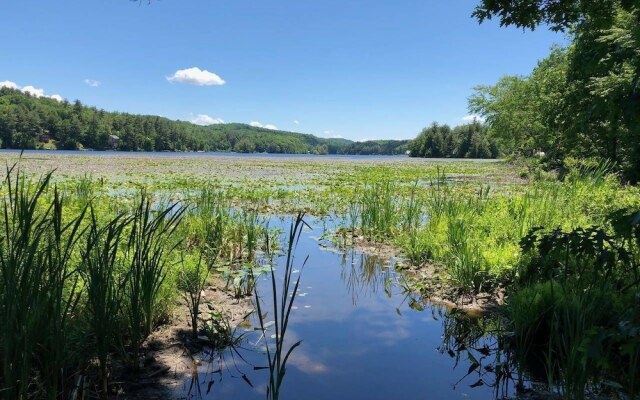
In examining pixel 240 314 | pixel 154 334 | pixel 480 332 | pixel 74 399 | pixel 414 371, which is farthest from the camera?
pixel 240 314

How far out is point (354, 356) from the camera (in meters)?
4.00

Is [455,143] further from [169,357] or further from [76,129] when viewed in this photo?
[169,357]

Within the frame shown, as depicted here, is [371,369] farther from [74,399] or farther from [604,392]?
[74,399]

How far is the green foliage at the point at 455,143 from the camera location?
10062 cm

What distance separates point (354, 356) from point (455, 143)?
109307 mm

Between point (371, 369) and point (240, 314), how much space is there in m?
1.85

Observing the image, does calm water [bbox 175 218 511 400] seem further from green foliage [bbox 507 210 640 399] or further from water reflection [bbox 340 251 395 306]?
green foliage [bbox 507 210 640 399]

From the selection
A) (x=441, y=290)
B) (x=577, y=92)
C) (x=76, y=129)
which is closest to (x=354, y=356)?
(x=441, y=290)

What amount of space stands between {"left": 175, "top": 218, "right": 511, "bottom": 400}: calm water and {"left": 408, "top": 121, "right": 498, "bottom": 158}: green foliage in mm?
98335

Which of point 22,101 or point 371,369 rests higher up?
point 22,101

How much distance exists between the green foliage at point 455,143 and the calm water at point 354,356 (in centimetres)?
9833

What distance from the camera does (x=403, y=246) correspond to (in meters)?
7.86

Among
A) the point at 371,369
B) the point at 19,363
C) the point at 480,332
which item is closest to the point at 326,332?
the point at 371,369

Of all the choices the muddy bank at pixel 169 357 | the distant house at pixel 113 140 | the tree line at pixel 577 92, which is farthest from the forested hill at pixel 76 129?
the muddy bank at pixel 169 357
